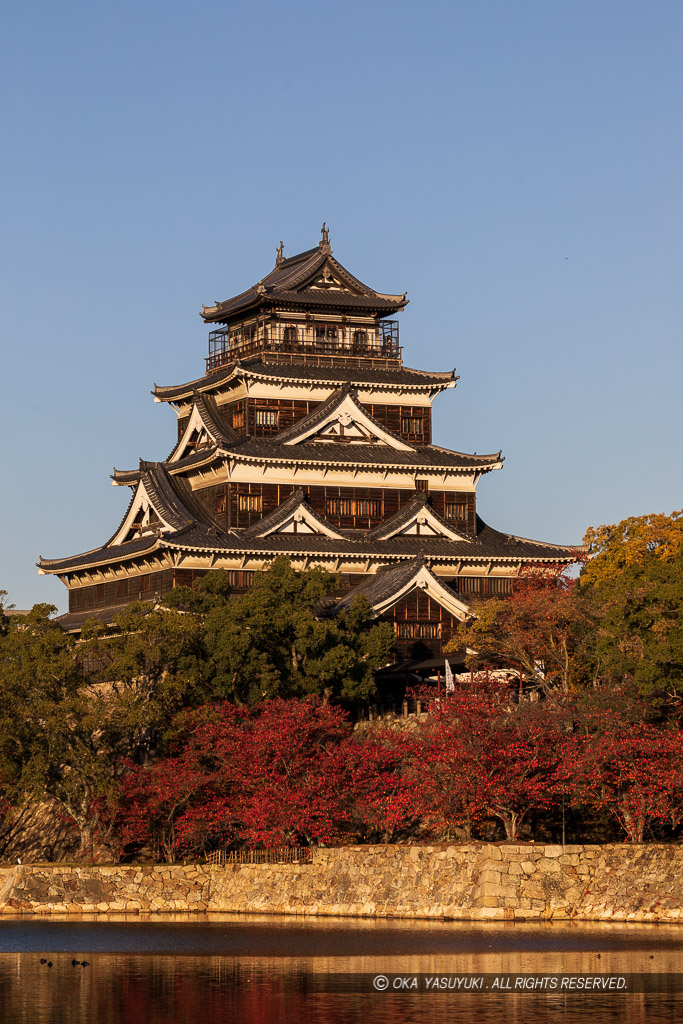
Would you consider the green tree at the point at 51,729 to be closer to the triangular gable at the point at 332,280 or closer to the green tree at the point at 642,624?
the green tree at the point at 642,624

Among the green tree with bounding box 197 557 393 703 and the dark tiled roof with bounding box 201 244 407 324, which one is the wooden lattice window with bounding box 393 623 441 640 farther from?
the dark tiled roof with bounding box 201 244 407 324

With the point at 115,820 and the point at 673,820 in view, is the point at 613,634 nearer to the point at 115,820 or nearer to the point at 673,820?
the point at 673,820

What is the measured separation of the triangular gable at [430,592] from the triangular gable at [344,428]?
24.8 feet

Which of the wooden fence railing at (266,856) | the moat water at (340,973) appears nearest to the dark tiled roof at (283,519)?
the wooden fence railing at (266,856)

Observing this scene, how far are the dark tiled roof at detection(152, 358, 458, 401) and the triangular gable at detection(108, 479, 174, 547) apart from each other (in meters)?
4.44

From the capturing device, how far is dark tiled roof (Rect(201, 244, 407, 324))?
64.3 metres

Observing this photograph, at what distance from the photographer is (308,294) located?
6500 centimetres

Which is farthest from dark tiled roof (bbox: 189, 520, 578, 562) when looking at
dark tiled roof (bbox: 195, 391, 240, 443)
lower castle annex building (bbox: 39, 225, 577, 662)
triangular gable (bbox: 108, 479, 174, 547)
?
dark tiled roof (bbox: 195, 391, 240, 443)

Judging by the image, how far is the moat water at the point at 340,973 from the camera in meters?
25.2

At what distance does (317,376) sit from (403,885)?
26753 mm

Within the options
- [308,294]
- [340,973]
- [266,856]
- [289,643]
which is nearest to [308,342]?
[308,294]

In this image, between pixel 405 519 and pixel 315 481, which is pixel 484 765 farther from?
pixel 315 481

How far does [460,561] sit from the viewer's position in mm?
60219

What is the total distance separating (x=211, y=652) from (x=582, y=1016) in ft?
78.6
